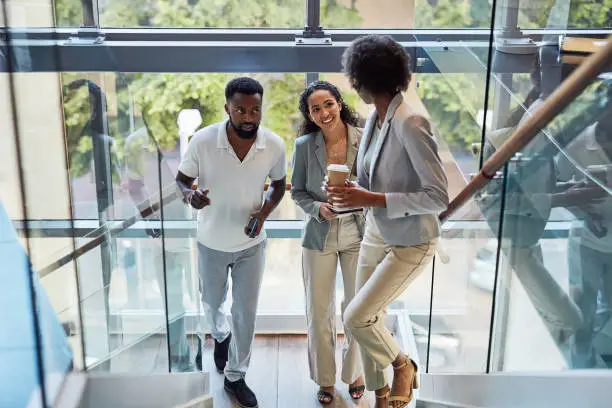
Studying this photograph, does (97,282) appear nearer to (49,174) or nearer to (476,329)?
(49,174)

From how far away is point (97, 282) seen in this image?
364 centimetres

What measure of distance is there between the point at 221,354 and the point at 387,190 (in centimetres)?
209

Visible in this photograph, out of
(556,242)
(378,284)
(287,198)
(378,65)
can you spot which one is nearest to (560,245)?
(556,242)

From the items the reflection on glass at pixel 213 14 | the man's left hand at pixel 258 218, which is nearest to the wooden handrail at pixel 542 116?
the man's left hand at pixel 258 218

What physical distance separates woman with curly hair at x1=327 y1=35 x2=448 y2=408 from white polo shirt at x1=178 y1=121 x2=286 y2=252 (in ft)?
2.78

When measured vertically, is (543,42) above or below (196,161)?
above

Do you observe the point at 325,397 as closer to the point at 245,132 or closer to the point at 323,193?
the point at 323,193

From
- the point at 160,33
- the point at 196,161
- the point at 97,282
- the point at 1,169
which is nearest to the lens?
the point at 1,169

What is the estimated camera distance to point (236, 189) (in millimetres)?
4020

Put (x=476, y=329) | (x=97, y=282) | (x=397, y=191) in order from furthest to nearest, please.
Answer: (x=97, y=282)
(x=476, y=329)
(x=397, y=191)

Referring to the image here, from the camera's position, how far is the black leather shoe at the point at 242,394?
4410mm

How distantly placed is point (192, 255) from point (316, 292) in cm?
68

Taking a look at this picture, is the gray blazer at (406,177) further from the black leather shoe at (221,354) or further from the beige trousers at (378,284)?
the black leather shoe at (221,354)

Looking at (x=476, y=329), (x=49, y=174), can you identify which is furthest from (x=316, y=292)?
(x=49, y=174)
